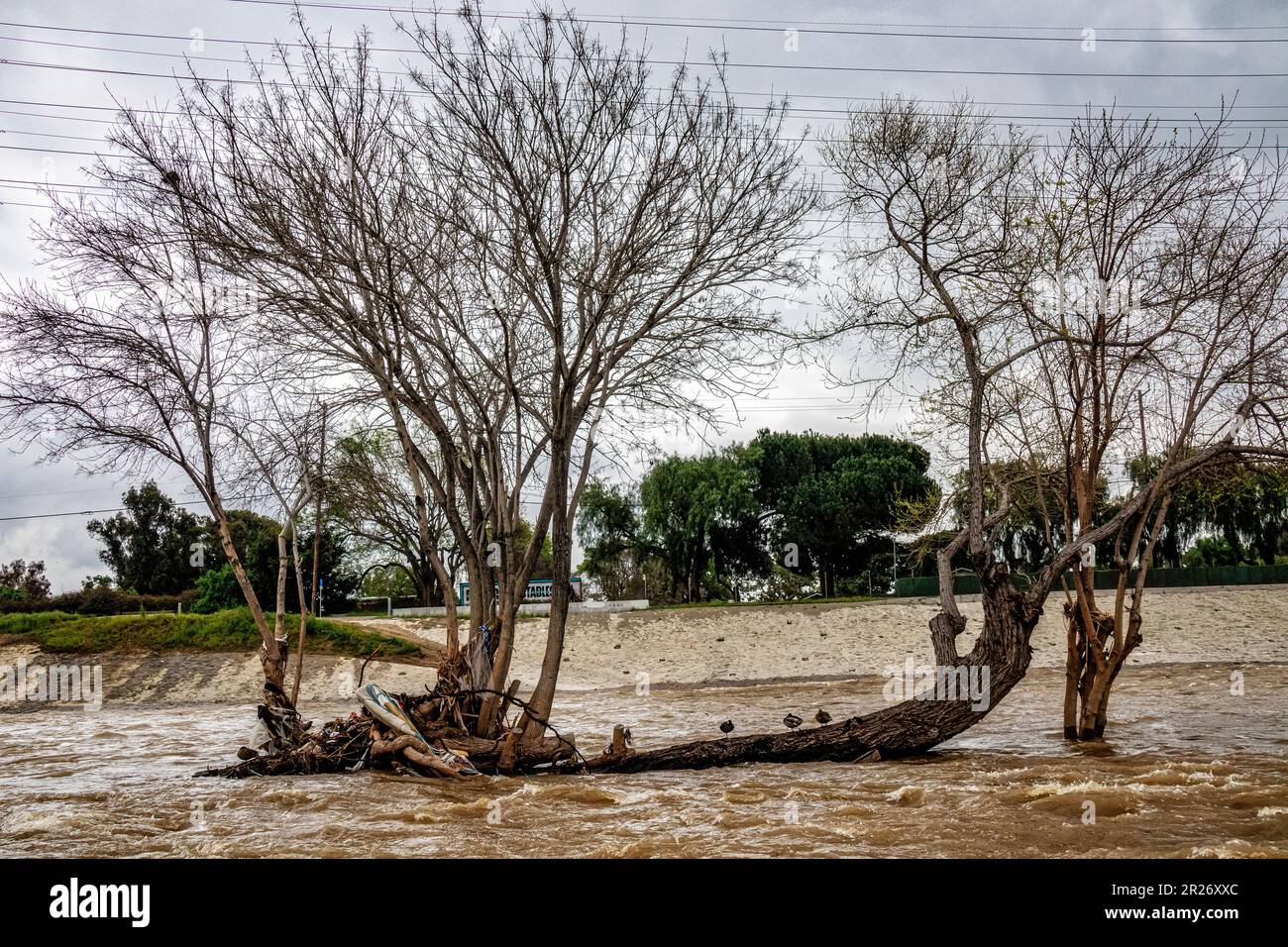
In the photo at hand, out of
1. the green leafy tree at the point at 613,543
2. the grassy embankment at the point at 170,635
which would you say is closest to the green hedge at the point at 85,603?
the grassy embankment at the point at 170,635

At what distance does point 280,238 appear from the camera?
11.8 meters

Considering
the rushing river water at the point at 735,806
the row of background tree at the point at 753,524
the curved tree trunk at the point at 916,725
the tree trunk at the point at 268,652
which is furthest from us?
the row of background tree at the point at 753,524

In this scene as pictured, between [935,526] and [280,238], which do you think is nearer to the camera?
[280,238]

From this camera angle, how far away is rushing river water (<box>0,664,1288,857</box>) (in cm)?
855

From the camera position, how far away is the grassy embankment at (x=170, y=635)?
116 feet

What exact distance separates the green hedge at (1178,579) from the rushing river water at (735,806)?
29.9m

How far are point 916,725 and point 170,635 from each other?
101ft

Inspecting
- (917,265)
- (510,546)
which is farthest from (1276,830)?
(510,546)

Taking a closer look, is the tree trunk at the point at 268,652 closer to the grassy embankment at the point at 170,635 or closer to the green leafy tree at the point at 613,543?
the grassy embankment at the point at 170,635

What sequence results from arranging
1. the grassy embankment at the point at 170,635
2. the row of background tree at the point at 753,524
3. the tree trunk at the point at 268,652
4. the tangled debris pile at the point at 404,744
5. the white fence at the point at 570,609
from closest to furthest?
the tangled debris pile at the point at 404,744 → the tree trunk at the point at 268,652 → the grassy embankment at the point at 170,635 → the white fence at the point at 570,609 → the row of background tree at the point at 753,524
